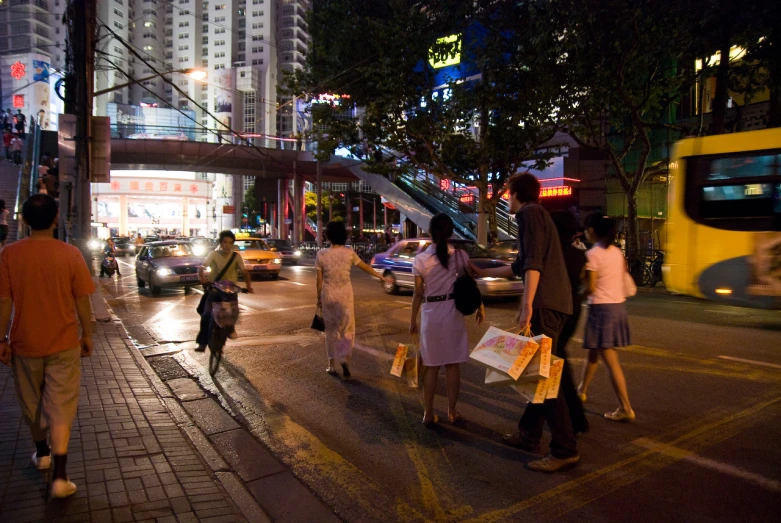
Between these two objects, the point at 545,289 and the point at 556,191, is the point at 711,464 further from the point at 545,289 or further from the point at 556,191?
the point at 556,191

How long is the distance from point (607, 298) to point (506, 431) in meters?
1.41

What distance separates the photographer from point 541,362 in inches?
149

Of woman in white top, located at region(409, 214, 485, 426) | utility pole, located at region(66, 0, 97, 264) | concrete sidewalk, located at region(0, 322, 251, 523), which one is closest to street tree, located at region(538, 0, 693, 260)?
utility pole, located at region(66, 0, 97, 264)

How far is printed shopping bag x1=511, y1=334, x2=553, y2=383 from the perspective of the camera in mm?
3779

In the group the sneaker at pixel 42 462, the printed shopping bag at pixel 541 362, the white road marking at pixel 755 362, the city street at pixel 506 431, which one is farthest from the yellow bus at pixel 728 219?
the sneaker at pixel 42 462

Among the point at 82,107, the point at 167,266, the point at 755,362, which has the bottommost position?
the point at 755,362

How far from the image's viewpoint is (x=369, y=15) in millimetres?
21484

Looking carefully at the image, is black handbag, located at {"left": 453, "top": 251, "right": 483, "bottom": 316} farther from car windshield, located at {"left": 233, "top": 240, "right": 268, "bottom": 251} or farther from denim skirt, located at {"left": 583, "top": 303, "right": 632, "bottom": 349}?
car windshield, located at {"left": 233, "top": 240, "right": 268, "bottom": 251}

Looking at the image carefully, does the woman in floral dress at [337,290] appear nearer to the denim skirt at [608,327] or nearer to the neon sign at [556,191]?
the denim skirt at [608,327]

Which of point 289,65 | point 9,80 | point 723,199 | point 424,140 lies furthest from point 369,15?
point 289,65

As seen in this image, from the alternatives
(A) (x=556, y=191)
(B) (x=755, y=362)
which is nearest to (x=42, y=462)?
(B) (x=755, y=362)

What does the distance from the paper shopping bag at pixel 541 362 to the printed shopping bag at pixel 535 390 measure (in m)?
0.08

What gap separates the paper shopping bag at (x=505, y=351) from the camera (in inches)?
150

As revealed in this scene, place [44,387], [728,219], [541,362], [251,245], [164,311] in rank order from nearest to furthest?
[44,387]
[541,362]
[728,219]
[164,311]
[251,245]
